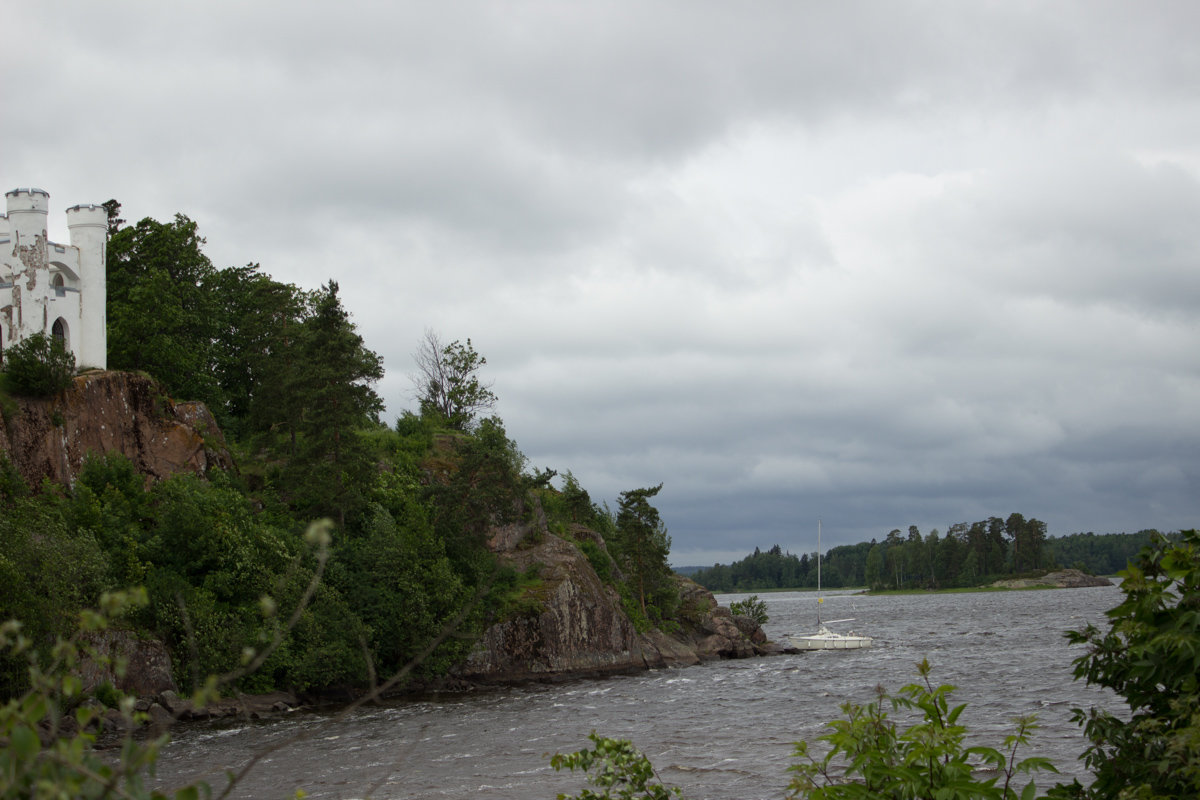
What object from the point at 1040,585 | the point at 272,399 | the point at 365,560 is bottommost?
the point at 1040,585

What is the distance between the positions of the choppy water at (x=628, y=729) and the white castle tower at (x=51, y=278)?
2331cm

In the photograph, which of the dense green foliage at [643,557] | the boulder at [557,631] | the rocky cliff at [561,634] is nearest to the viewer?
the boulder at [557,631]

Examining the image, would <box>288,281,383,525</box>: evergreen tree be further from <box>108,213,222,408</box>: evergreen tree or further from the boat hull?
the boat hull

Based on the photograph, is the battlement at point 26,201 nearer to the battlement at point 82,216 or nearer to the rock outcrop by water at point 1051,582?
the battlement at point 82,216

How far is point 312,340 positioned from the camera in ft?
175

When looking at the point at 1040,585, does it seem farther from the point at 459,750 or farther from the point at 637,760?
the point at 637,760

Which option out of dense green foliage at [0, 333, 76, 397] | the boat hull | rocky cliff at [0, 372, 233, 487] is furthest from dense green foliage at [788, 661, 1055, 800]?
the boat hull

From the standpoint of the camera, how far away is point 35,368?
44062 mm

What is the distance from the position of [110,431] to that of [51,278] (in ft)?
29.3

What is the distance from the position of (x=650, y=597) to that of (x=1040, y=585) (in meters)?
149

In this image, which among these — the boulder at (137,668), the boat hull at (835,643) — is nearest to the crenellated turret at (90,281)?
the boulder at (137,668)

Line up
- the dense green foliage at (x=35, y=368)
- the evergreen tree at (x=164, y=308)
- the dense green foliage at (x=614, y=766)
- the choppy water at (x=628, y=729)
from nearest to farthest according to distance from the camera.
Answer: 1. the dense green foliage at (x=614, y=766)
2. the choppy water at (x=628, y=729)
3. the dense green foliage at (x=35, y=368)
4. the evergreen tree at (x=164, y=308)

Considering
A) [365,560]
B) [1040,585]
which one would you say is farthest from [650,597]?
[1040,585]

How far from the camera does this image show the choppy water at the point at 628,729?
84.5ft
